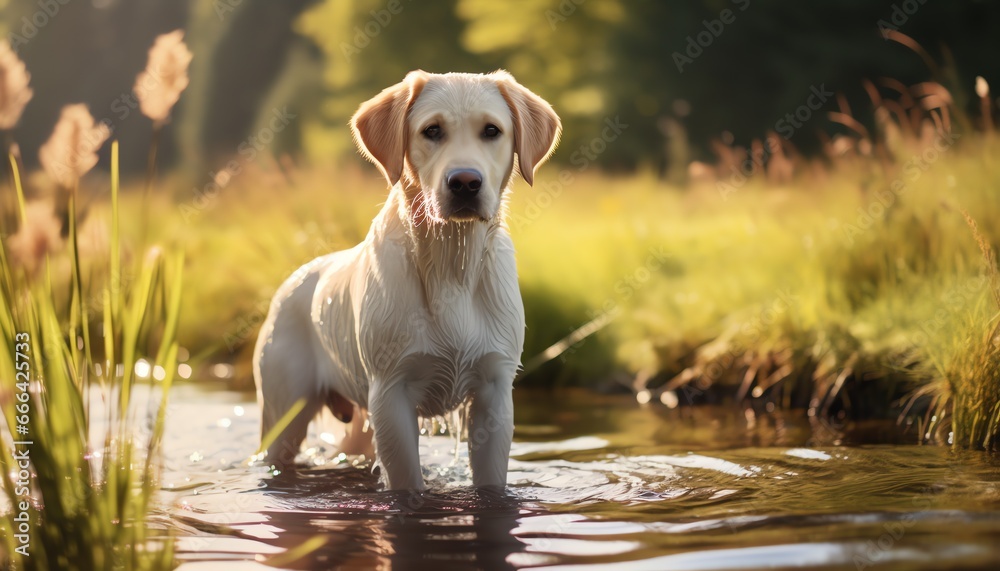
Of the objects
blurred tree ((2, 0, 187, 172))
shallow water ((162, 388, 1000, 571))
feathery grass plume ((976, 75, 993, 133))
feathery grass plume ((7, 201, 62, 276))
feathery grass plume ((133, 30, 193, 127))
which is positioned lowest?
shallow water ((162, 388, 1000, 571))

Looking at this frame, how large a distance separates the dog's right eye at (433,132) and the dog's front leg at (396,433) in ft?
3.61

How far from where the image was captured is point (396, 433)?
449cm

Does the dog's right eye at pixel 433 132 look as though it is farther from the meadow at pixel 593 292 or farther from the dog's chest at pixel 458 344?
the meadow at pixel 593 292

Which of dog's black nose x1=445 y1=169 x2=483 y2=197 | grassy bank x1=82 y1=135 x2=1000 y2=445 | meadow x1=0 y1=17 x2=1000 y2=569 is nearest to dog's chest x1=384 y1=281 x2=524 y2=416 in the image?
dog's black nose x1=445 y1=169 x2=483 y2=197

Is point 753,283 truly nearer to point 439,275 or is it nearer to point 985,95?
point 985,95

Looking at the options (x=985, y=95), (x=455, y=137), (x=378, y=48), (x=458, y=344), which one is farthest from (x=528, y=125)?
(x=378, y=48)

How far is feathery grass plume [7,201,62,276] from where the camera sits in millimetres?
2570

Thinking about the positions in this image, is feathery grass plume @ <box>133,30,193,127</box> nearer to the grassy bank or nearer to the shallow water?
the shallow water

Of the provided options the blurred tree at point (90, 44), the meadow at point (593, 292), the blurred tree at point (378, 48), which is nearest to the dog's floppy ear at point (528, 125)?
the meadow at point (593, 292)

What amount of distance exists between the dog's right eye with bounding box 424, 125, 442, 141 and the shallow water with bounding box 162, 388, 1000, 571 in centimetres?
160

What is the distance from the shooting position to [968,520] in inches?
134

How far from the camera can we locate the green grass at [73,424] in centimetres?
289

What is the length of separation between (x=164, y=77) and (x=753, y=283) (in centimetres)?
629

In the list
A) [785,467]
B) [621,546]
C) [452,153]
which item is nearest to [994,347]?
[785,467]
